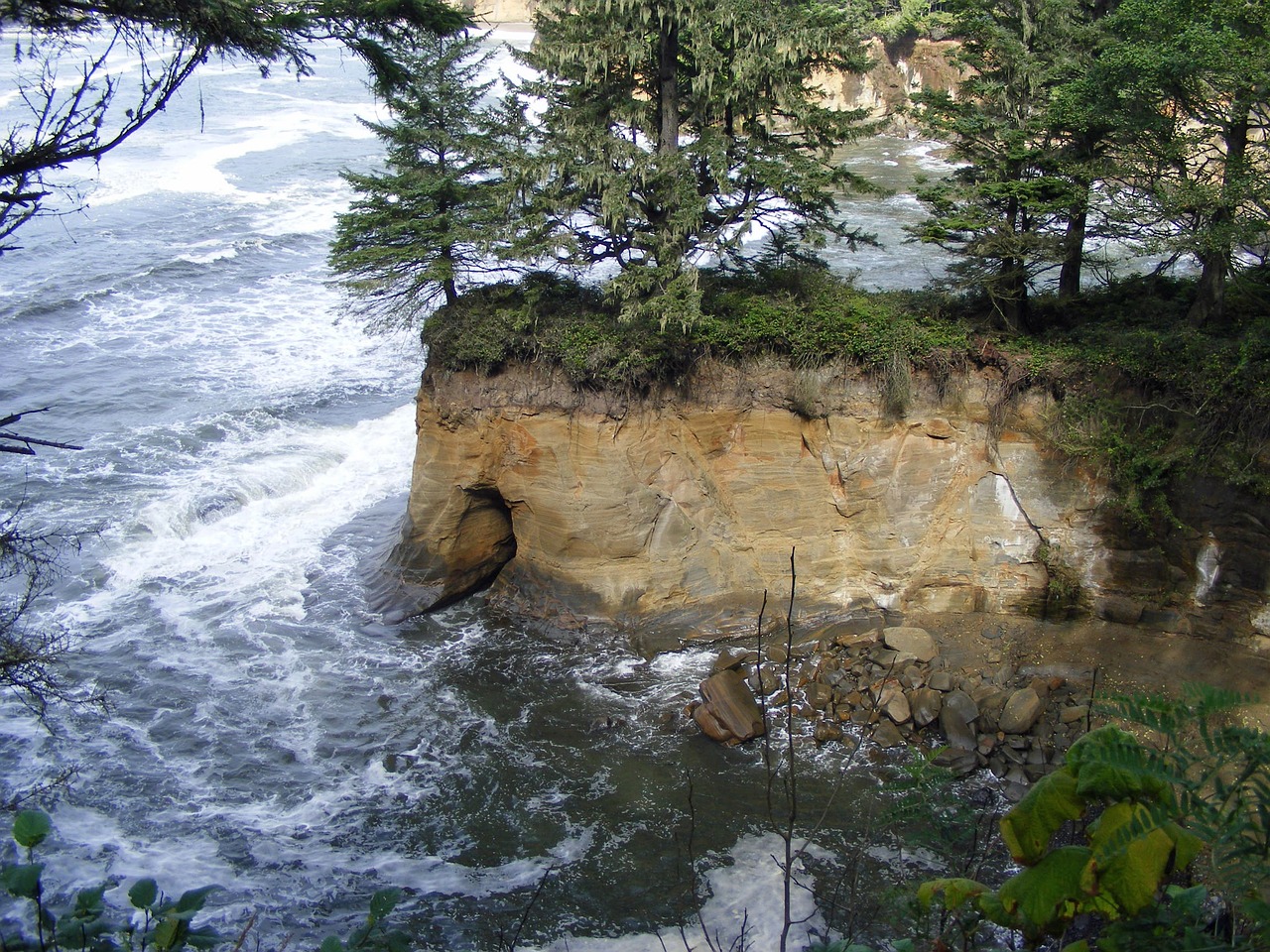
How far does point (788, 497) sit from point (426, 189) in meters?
7.84

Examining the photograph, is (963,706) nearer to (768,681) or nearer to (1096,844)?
(768,681)

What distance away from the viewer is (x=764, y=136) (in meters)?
17.0

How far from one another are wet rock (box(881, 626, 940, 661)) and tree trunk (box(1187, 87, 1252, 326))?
20.3 feet

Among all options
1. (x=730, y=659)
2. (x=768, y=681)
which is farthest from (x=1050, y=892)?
(x=730, y=659)

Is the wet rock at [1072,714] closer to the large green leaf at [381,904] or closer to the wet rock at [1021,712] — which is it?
the wet rock at [1021,712]

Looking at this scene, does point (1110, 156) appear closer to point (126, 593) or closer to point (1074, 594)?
point (1074, 594)

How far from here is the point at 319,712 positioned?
1652 centimetres

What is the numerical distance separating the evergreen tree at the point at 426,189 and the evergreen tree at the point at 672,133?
1.35 meters

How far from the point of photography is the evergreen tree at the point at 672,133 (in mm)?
16297

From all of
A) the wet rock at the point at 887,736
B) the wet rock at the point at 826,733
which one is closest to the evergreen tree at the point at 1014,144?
the wet rock at the point at 887,736

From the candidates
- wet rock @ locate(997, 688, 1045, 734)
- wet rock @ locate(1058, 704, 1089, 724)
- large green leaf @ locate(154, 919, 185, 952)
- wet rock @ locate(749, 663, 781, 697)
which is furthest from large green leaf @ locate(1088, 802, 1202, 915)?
wet rock @ locate(1058, 704, 1089, 724)

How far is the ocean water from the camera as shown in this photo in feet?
43.1

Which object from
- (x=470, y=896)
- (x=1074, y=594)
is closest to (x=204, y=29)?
(x=470, y=896)

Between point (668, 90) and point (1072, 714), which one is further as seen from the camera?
point (668, 90)
